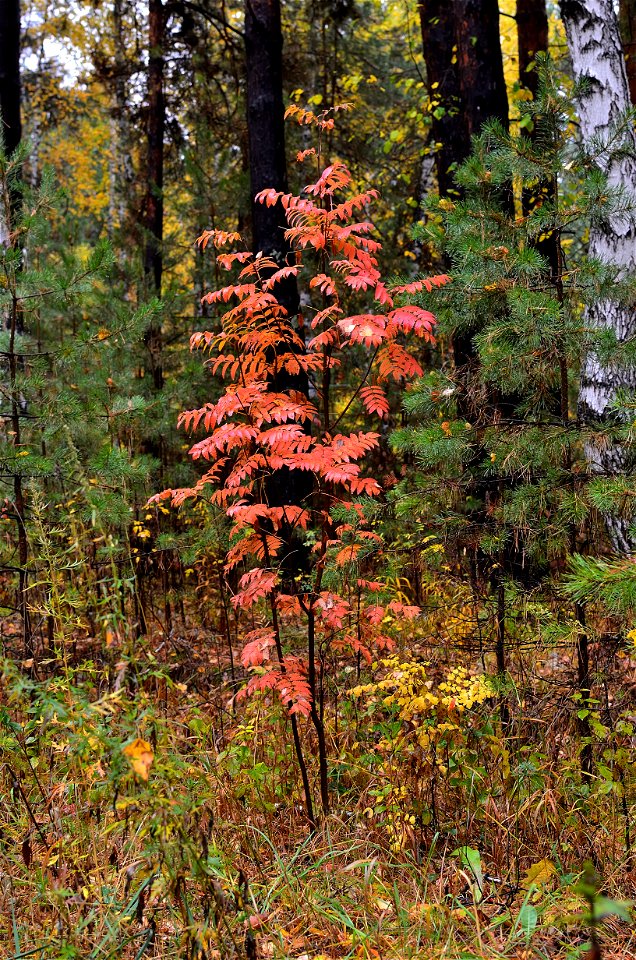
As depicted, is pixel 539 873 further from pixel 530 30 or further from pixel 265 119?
pixel 530 30

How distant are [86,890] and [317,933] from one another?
854mm

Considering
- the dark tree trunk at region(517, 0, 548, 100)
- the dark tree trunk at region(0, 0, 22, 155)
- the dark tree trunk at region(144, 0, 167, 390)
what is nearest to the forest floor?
the dark tree trunk at region(0, 0, 22, 155)

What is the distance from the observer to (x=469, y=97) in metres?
5.26

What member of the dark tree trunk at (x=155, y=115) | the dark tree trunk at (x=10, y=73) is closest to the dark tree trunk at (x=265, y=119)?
the dark tree trunk at (x=10, y=73)

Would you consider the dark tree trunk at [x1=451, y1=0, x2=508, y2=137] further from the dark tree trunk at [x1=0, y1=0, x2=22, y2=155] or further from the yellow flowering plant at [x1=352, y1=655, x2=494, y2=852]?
the yellow flowering plant at [x1=352, y1=655, x2=494, y2=852]

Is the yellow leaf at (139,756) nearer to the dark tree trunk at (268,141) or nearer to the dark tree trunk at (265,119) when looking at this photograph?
the dark tree trunk at (268,141)

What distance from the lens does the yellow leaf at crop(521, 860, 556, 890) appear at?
264 centimetres

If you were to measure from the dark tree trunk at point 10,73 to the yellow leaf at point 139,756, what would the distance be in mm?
5570

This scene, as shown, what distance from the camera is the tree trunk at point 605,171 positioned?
3.48 meters

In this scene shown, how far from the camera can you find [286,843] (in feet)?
10.3

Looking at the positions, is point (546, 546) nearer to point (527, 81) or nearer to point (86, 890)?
point (86, 890)

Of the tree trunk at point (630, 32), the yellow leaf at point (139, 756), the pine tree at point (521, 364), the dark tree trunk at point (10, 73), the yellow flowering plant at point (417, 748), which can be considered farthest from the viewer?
the tree trunk at point (630, 32)

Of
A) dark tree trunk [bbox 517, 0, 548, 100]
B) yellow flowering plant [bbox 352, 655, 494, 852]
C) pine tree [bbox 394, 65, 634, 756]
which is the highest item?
dark tree trunk [bbox 517, 0, 548, 100]

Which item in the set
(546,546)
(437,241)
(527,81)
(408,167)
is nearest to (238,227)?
(408,167)
